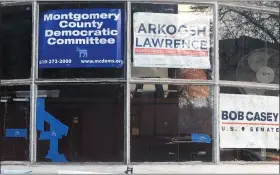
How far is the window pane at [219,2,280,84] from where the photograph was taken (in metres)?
7.12

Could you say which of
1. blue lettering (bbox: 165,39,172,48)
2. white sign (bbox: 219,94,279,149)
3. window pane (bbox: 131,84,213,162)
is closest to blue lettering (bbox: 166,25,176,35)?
blue lettering (bbox: 165,39,172,48)

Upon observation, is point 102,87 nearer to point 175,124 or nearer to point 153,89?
point 153,89

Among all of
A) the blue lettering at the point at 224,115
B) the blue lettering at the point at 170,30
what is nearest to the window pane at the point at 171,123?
the blue lettering at the point at 224,115

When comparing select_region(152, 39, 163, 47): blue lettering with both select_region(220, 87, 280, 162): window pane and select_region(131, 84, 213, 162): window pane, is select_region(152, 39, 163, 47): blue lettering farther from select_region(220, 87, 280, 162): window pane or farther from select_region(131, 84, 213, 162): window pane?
select_region(220, 87, 280, 162): window pane

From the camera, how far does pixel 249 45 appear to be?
286 inches

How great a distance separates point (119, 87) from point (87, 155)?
1.03 metres

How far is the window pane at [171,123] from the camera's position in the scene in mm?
6734

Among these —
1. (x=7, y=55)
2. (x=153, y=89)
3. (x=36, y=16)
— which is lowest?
(x=153, y=89)

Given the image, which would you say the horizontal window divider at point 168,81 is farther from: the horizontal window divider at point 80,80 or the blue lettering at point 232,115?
the blue lettering at point 232,115

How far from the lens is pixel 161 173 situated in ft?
21.8

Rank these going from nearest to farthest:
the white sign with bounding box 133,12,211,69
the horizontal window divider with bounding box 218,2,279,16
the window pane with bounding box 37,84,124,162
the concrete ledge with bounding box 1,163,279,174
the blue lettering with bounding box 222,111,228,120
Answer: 1. the concrete ledge with bounding box 1,163,279,174
2. the window pane with bounding box 37,84,124,162
3. the white sign with bounding box 133,12,211,69
4. the blue lettering with bounding box 222,111,228,120
5. the horizontal window divider with bounding box 218,2,279,16

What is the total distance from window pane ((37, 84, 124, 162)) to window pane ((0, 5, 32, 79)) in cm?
48

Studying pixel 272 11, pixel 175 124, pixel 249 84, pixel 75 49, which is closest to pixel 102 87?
pixel 75 49

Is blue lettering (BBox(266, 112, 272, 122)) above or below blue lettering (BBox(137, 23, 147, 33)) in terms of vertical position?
below
